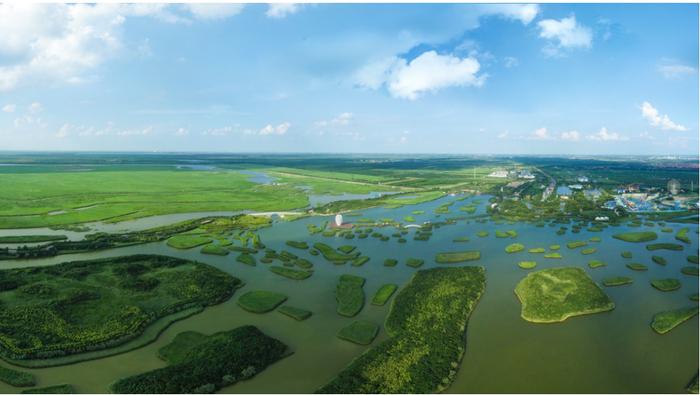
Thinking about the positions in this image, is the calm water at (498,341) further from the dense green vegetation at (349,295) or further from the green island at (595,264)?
the green island at (595,264)

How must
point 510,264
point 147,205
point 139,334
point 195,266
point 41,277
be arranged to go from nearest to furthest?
1. point 139,334
2. point 41,277
3. point 195,266
4. point 510,264
5. point 147,205

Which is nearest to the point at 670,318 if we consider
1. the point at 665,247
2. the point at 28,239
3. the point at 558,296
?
the point at 558,296

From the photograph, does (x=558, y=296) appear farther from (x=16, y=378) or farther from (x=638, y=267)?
(x=16, y=378)

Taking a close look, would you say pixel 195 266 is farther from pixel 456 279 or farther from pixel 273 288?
pixel 456 279

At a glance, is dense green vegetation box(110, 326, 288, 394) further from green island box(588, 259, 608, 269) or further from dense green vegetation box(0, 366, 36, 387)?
green island box(588, 259, 608, 269)

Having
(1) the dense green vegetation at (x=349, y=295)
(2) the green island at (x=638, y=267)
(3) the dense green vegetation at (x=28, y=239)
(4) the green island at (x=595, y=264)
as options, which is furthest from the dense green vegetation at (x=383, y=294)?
(3) the dense green vegetation at (x=28, y=239)

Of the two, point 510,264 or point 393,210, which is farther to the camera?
point 393,210

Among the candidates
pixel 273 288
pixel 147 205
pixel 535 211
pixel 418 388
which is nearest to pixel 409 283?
pixel 273 288
